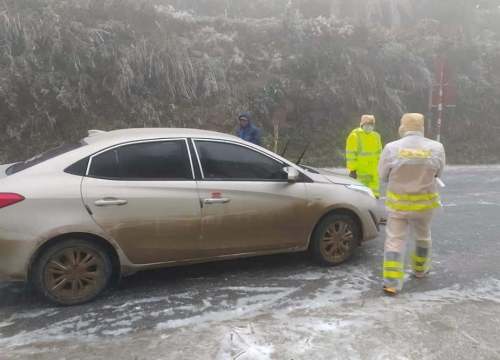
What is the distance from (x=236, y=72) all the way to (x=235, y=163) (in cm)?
1036

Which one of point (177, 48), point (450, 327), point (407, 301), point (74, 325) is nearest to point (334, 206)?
point (407, 301)

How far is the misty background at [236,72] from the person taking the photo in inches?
453

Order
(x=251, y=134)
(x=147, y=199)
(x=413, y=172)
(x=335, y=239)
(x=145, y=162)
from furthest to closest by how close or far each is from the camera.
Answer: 1. (x=251, y=134)
2. (x=335, y=239)
3. (x=413, y=172)
4. (x=145, y=162)
5. (x=147, y=199)

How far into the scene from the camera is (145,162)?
412 centimetres

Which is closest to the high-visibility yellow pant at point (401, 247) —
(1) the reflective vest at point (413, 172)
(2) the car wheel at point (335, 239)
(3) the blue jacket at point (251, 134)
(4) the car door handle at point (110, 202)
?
(1) the reflective vest at point (413, 172)

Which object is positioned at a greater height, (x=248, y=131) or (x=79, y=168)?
(x=248, y=131)

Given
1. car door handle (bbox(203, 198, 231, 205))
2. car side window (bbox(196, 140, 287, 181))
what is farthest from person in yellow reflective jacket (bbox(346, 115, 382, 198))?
car door handle (bbox(203, 198, 231, 205))

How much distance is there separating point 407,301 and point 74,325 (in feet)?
9.14

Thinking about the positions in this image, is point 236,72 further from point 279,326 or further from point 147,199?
point 279,326

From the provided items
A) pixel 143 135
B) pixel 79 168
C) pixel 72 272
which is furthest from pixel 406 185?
pixel 72 272

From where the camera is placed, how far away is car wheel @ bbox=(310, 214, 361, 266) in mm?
A: 4801

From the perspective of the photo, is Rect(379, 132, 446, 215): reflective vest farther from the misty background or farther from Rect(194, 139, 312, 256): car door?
the misty background

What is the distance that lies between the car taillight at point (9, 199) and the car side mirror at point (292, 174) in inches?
93.7

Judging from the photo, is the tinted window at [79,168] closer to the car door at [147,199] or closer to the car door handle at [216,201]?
the car door at [147,199]
